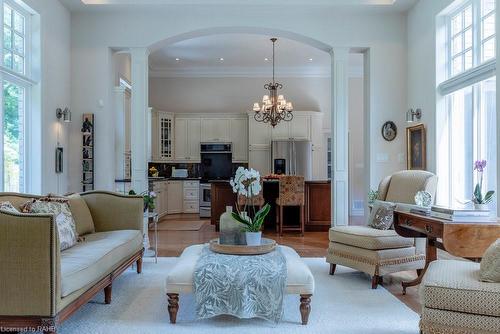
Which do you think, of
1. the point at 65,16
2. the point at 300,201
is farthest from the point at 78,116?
the point at 300,201

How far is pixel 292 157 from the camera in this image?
967 cm

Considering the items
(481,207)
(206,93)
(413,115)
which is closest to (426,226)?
(481,207)

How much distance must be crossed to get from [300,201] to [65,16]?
4453 mm

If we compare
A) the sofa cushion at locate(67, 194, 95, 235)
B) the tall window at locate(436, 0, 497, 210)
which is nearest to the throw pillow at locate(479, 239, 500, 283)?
the tall window at locate(436, 0, 497, 210)

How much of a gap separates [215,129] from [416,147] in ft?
17.7

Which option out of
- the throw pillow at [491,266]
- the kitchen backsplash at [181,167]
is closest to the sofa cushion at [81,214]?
the throw pillow at [491,266]

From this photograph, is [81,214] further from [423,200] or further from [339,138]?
[339,138]

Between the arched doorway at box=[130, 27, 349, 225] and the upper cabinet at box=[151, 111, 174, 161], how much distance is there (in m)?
3.57

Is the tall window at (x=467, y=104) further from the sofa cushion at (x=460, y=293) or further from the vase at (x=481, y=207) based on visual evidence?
the sofa cushion at (x=460, y=293)

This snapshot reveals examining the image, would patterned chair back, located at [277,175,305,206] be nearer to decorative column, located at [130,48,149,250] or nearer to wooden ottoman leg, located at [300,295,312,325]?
decorative column, located at [130,48,149,250]

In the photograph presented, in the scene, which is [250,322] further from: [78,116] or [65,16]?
[65,16]

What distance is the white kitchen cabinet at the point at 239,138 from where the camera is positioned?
33.2ft

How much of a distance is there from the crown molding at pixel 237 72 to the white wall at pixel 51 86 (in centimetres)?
432

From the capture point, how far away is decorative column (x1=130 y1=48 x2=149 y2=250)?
5.98m
